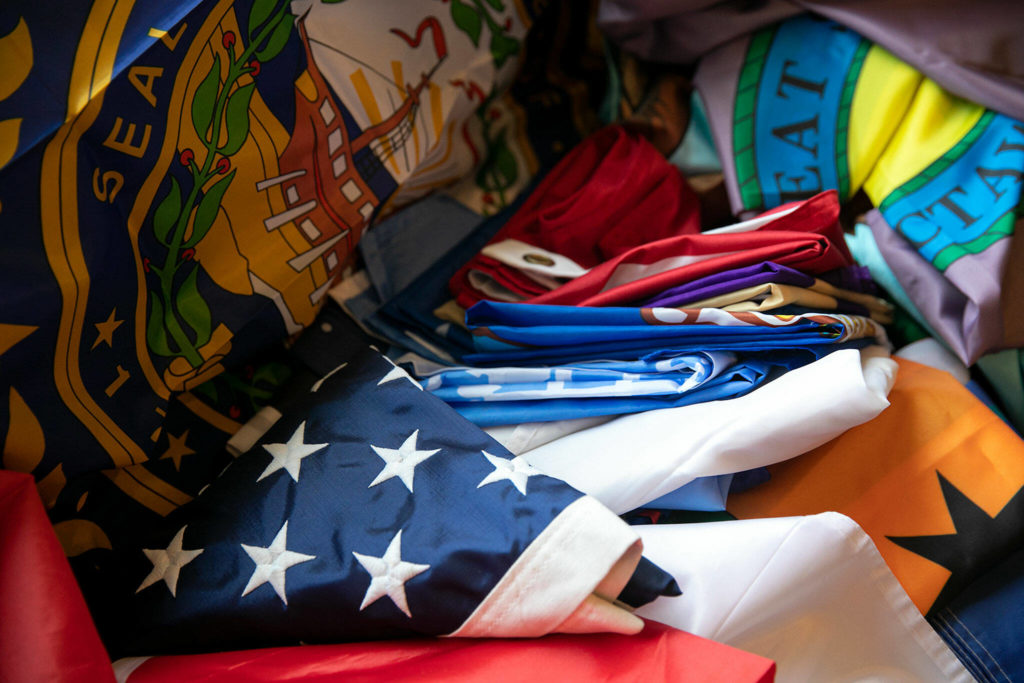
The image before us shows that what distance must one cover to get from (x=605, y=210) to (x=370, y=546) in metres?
0.46

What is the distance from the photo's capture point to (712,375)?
0.61 meters

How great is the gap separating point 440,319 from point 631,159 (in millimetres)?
295

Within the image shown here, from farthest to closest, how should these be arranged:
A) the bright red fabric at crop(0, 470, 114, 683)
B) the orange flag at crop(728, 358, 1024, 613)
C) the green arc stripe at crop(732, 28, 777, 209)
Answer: the green arc stripe at crop(732, 28, 777, 209) → the orange flag at crop(728, 358, 1024, 613) → the bright red fabric at crop(0, 470, 114, 683)

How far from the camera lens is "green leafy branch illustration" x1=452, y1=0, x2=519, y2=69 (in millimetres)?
766

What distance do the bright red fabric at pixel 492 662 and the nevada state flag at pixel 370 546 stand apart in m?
0.02

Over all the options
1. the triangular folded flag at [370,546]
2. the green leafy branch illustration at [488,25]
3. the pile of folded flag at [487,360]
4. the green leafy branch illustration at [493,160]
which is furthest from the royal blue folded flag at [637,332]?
the green leafy branch illustration at [488,25]

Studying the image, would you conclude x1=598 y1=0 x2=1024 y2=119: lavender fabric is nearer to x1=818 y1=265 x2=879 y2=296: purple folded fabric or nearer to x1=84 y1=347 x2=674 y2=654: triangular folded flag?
x1=818 y1=265 x2=879 y2=296: purple folded fabric

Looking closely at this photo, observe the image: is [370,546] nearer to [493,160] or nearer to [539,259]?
[539,259]

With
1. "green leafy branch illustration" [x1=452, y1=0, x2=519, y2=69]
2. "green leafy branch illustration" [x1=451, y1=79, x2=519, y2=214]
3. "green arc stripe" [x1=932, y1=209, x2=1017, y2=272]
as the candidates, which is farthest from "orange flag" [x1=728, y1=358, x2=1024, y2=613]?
"green leafy branch illustration" [x1=452, y1=0, x2=519, y2=69]

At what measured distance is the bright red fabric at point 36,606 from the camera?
43cm

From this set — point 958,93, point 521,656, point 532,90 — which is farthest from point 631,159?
point 521,656

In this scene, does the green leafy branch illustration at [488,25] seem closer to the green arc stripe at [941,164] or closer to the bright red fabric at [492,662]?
the green arc stripe at [941,164]

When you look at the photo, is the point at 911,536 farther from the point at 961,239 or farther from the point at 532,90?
the point at 532,90

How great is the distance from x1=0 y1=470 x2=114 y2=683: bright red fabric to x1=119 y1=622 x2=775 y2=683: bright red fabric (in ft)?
0.24
